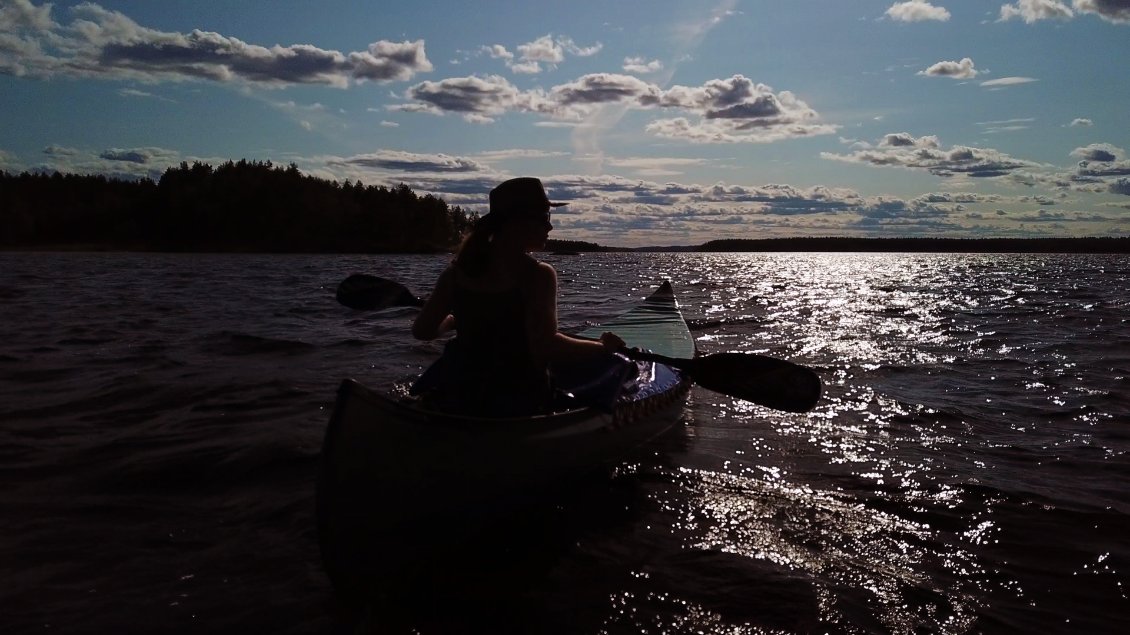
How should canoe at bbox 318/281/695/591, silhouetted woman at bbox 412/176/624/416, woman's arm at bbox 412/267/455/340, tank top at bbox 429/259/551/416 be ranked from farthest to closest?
woman's arm at bbox 412/267/455/340 → tank top at bbox 429/259/551/416 → silhouetted woman at bbox 412/176/624/416 → canoe at bbox 318/281/695/591

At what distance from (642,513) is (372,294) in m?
3.06

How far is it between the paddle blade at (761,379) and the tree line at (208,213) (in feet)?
263

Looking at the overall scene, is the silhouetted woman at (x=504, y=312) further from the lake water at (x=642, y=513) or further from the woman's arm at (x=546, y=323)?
the lake water at (x=642, y=513)

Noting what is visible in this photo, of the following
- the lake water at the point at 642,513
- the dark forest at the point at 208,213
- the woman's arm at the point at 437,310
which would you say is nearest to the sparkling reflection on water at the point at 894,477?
the lake water at the point at 642,513

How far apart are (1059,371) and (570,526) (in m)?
8.62

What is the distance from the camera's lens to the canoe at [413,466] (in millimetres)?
3305

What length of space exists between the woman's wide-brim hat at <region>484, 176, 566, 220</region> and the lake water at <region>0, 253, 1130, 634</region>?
1770 mm

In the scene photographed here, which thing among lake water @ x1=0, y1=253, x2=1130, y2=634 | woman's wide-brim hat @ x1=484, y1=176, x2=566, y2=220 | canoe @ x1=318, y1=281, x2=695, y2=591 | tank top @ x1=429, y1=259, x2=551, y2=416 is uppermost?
woman's wide-brim hat @ x1=484, y1=176, x2=566, y2=220

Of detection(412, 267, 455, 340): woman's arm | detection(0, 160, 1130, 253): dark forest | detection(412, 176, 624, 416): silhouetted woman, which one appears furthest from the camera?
detection(0, 160, 1130, 253): dark forest

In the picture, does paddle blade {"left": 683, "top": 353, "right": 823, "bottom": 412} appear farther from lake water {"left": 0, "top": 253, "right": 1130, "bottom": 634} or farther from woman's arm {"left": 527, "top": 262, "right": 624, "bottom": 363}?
woman's arm {"left": 527, "top": 262, "right": 624, "bottom": 363}

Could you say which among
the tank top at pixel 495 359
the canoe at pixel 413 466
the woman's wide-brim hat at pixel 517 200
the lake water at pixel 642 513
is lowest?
the lake water at pixel 642 513

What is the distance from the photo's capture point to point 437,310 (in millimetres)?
4461

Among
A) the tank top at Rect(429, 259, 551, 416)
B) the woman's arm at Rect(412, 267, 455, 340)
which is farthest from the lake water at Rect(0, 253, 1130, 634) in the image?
the woman's arm at Rect(412, 267, 455, 340)

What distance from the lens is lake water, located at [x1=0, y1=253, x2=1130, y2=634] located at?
140 inches
